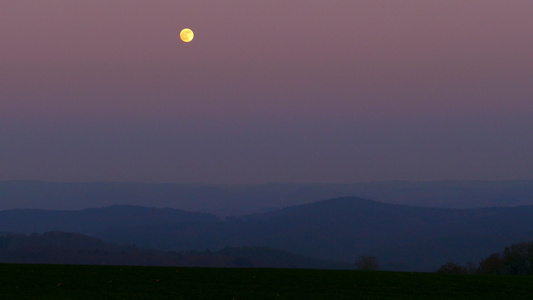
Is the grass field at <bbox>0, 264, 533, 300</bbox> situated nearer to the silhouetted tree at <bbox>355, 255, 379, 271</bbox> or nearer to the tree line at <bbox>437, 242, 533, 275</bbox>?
the tree line at <bbox>437, 242, 533, 275</bbox>

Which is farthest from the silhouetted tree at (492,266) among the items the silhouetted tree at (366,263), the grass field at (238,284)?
the grass field at (238,284)

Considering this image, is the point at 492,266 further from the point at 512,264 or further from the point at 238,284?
the point at 238,284

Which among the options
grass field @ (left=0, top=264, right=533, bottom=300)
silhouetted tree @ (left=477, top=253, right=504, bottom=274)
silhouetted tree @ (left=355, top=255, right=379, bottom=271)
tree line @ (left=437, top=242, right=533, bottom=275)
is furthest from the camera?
silhouetted tree @ (left=355, top=255, right=379, bottom=271)

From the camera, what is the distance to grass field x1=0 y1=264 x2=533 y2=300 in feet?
94.4

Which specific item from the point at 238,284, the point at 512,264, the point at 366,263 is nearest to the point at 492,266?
the point at 512,264

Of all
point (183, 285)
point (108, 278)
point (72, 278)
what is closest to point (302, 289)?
point (183, 285)

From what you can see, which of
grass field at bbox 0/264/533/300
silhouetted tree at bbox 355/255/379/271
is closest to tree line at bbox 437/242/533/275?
silhouetted tree at bbox 355/255/379/271

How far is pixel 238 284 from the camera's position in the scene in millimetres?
31953

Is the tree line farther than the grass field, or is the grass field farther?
the tree line

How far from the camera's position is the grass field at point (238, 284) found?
28.8 m

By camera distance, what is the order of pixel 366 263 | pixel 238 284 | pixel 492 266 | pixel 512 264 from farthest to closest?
pixel 366 263, pixel 492 266, pixel 512 264, pixel 238 284

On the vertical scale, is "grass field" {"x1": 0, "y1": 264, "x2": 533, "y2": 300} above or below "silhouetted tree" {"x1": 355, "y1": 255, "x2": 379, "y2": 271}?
below

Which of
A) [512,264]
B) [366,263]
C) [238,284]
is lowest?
[238,284]

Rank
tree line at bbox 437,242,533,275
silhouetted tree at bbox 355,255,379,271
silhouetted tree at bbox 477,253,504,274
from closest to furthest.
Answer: tree line at bbox 437,242,533,275 < silhouetted tree at bbox 477,253,504,274 < silhouetted tree at bbox 355,255,379,271
